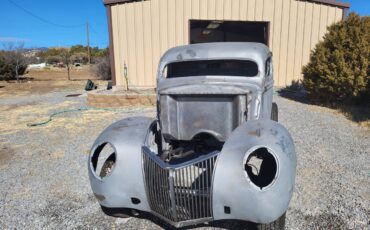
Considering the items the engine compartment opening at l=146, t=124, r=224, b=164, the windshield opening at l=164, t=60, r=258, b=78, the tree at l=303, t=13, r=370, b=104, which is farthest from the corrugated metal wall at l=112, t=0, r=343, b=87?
the engine compartment opening at l=146, t=124, r=224, b=164

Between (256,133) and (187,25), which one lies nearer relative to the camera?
(256,133)

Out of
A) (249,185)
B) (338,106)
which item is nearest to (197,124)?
(249,185)

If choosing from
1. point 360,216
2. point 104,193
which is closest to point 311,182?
point 360,216

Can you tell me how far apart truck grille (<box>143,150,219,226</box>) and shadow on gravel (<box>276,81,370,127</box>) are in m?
6.18

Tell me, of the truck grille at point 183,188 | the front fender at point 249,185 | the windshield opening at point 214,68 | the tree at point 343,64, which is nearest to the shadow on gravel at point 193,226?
the truck grille at point 183,188

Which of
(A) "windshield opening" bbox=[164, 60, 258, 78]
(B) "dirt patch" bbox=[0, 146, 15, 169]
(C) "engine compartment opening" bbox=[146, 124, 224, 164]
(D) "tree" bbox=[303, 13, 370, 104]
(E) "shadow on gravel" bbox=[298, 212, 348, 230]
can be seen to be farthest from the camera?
(D) "tree" bbox=[303, 13, 370, 104]

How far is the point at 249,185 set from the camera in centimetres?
236

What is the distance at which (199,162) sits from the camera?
2.55m

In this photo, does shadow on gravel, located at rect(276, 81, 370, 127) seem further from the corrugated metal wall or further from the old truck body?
the old truck body

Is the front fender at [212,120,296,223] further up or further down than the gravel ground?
further up

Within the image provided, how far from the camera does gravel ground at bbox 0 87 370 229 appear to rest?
3.22 m

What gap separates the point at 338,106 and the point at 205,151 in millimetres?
7249

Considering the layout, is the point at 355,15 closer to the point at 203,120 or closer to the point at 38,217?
the point at 203,120

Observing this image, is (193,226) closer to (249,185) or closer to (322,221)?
(249,185)
